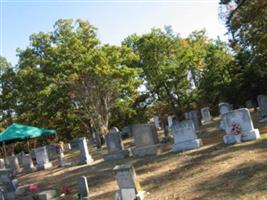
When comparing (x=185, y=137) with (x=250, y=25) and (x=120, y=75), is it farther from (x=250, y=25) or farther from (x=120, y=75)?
(x=120, y=75)

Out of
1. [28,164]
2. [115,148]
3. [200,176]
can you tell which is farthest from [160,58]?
[200,176]

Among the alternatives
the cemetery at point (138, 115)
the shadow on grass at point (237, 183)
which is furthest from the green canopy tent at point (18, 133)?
the shadow on grass at point (237, 183)

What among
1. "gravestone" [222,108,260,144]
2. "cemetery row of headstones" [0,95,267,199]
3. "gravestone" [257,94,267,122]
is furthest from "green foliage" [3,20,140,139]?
"gravestone" [222,108,260,144]

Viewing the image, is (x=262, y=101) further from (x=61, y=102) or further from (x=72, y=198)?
(x=61, y=102)

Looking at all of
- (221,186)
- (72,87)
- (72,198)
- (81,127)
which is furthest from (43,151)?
(81,127)

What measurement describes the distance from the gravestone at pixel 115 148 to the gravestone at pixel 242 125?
529 cm

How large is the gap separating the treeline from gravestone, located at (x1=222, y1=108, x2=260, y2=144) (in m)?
9.51

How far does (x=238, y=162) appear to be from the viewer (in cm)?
1119

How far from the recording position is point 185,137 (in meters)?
16.2

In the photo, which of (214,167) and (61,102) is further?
(61,102)

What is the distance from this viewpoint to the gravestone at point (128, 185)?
10.0 metres

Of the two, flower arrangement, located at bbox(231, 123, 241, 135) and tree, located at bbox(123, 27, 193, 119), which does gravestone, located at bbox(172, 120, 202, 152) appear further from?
tree, located at bbox(123, 27, 193, 119)

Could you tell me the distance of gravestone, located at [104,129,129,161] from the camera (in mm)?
18688

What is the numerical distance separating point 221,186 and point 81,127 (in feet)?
118
